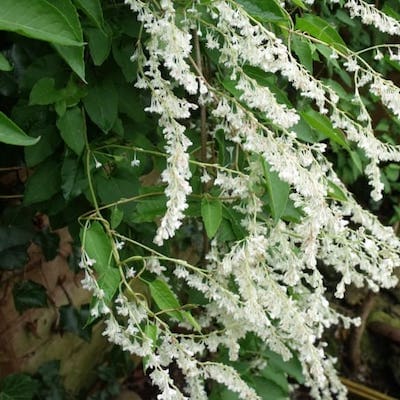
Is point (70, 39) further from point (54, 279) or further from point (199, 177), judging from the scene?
point (54, 279)

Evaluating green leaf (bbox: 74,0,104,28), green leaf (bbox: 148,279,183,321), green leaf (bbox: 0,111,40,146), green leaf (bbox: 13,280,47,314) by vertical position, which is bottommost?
green leaf (bbox: 13,280,47,314)

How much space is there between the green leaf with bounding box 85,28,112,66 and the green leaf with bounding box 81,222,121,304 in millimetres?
247

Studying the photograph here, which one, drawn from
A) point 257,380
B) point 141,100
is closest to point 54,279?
point 257,380

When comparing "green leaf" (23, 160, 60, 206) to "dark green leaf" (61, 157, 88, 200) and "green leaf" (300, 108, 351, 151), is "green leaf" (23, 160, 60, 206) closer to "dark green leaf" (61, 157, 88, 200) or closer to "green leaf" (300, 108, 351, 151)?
"dark green leaf" (61, 157, 88, 200)

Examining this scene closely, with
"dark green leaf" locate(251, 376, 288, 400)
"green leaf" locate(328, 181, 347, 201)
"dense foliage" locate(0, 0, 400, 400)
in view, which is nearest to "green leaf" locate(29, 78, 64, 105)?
"dense foliage" locate(0, 0, 400, 400)

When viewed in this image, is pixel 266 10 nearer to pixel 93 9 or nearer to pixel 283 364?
pixel 93 9

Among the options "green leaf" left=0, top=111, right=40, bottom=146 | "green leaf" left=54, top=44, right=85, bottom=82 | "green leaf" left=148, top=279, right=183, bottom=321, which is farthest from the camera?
"green leaf" left=148, top=279, right=183, bottom=321

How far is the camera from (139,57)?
833 mm

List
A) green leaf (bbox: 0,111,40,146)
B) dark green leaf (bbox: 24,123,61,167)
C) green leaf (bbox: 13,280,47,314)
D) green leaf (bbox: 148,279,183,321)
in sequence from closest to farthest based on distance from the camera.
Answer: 1. green leaf (bbox: 0,111,40,146)
2. green leaf (bbox: 148,279,183,321)
3. dark green leaf (bbox: 24,123,61,167)
4. green leaf (bbox: 13,280,47,314)

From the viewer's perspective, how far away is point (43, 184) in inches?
38.6

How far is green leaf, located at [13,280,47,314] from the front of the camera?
134 cm

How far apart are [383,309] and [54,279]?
5.68 feet

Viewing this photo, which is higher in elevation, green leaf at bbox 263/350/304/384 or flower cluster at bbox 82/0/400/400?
flower cluster at bbox 82/0/400/400

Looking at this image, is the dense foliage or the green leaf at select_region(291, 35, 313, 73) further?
the green leaf at select_region(291, 35, 313, 73)
